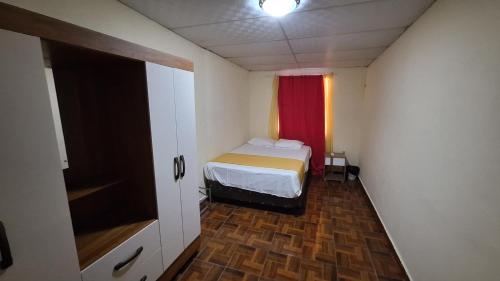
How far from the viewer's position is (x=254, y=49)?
2812 mm

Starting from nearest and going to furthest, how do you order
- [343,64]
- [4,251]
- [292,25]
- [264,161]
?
[4,251], [292,25], [264,161], [343,64]

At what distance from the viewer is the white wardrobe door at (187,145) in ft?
5.33

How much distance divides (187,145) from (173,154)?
0.61ft

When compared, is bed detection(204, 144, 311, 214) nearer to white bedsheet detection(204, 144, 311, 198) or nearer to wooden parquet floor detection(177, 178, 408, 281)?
white bedsheet detection(204, 144, 311, 198)

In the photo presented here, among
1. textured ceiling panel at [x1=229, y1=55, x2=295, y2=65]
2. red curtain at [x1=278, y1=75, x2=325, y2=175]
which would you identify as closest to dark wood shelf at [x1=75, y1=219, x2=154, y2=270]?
textured ceiling panel at [x1=229, y1=55, x2=295, y2=65]

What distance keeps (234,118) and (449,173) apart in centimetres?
318

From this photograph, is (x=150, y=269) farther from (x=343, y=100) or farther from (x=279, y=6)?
(x=343, y=100)

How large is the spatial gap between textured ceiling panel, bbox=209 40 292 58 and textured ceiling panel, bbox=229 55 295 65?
0.66 feet

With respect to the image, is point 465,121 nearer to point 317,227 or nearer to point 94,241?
point 317,227

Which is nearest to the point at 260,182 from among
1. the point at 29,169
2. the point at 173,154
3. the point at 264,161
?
the point at 264,161

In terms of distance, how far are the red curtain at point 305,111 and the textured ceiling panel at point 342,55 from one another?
30.7 inches

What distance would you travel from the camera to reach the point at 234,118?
3982 mm

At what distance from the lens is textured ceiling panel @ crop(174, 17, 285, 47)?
1.98 meters

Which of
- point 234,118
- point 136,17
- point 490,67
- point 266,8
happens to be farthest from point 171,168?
point 234,118
